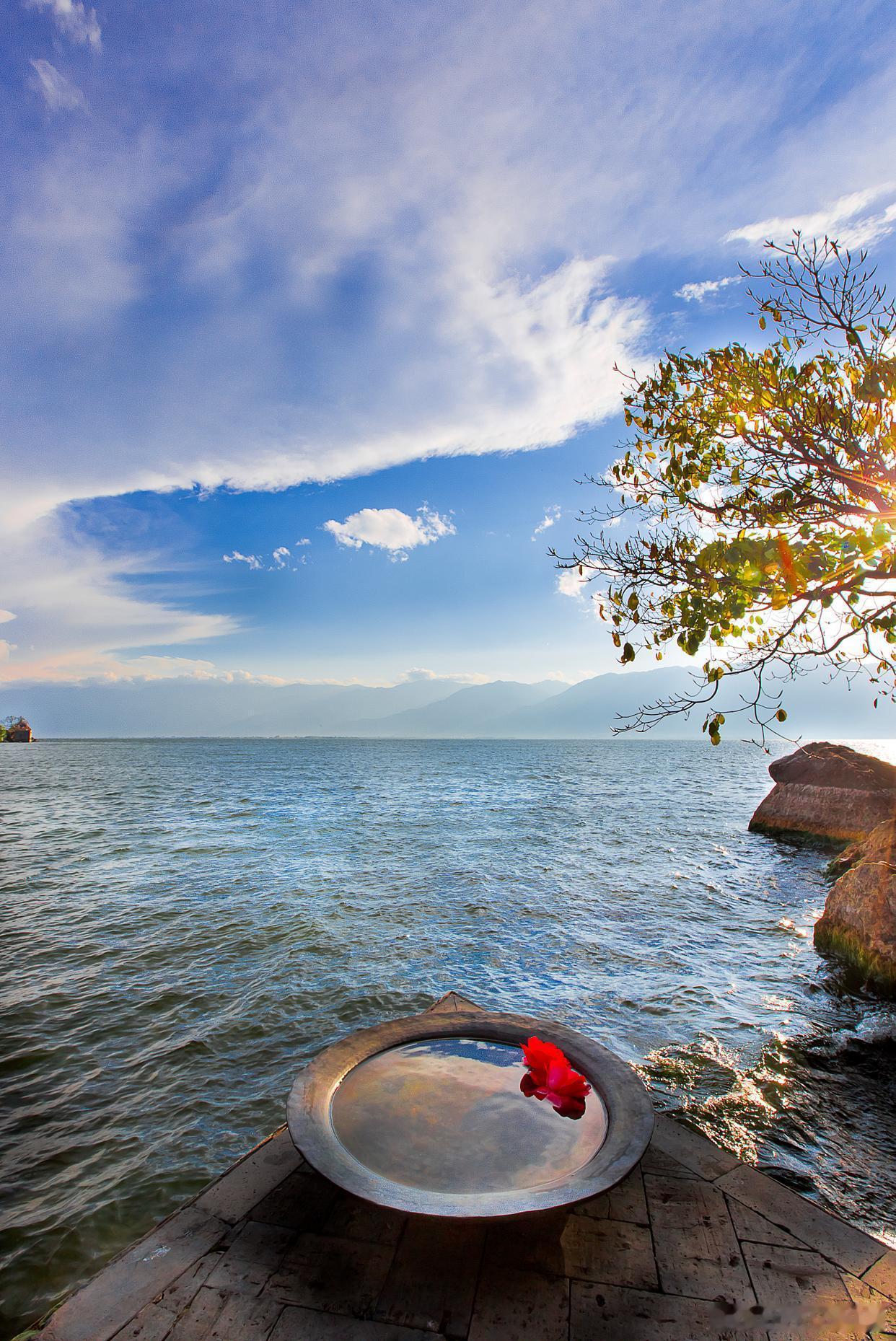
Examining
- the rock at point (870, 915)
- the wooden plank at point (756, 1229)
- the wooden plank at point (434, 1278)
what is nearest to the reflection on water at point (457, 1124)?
the wooden plank at point (434, 1278)

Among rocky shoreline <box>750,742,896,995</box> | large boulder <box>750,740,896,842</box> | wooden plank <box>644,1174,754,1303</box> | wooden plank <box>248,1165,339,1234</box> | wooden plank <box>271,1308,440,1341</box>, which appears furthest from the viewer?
large boulder <box>750,740,896,842</box>

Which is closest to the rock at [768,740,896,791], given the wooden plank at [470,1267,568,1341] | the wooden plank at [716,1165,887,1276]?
the wooden plank at [716,1165,887,1276]

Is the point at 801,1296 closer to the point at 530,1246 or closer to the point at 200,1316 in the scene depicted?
the point at 530,1246

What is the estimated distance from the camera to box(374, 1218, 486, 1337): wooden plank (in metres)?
3.41

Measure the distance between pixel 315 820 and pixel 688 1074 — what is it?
79.6 feet

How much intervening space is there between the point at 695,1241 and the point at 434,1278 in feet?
5.69

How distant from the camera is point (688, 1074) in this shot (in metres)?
7.45

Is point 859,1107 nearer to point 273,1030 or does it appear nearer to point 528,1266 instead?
point 528,1266

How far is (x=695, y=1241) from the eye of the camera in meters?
3.98

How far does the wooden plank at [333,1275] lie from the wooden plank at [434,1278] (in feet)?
0.28

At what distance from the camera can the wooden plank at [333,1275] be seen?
11.5 ft

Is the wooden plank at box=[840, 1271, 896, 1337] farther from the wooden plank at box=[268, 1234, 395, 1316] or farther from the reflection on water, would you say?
the wooden plank at box=[268, 1234, 395, 1316]

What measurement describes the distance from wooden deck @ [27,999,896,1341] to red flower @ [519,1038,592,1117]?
60 cm

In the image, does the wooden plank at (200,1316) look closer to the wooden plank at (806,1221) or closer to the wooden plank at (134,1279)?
the wooden plank at (134,1279)
